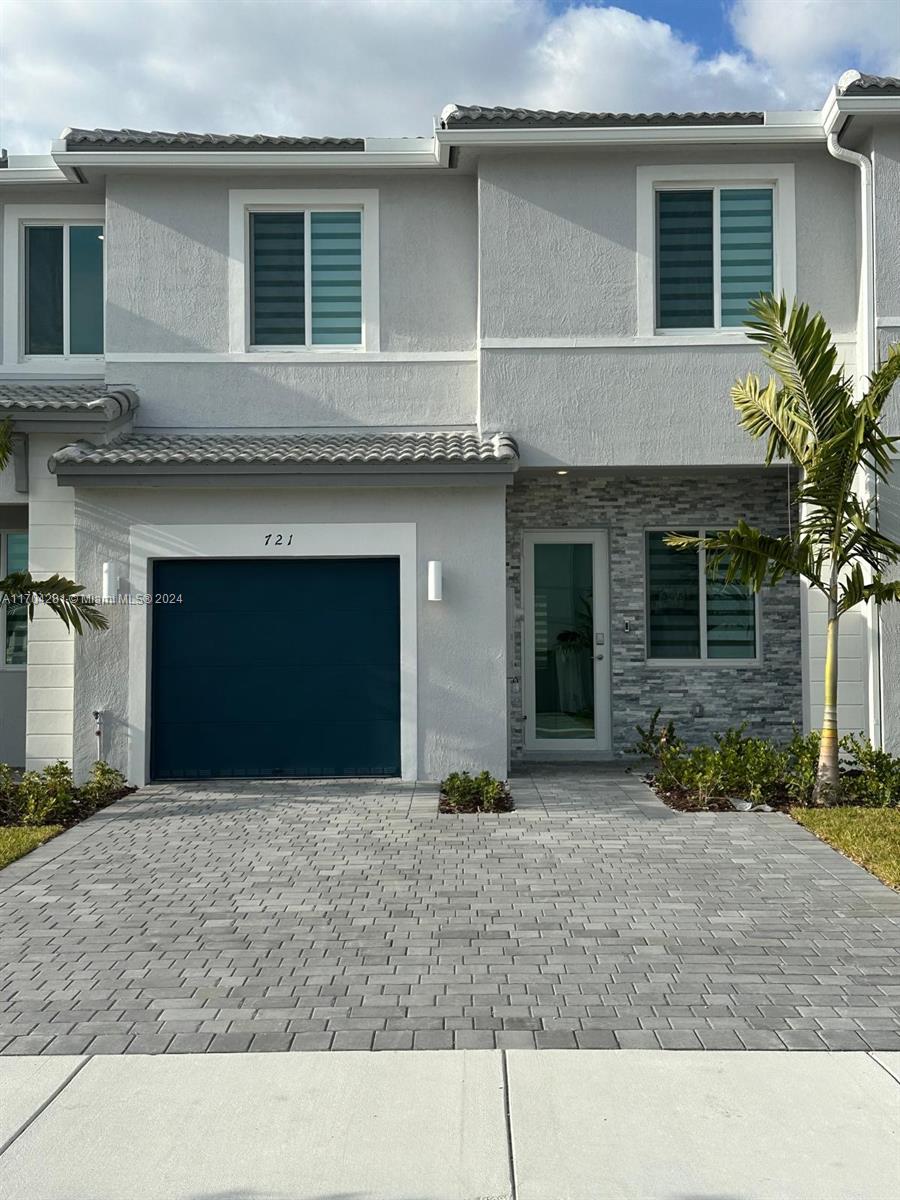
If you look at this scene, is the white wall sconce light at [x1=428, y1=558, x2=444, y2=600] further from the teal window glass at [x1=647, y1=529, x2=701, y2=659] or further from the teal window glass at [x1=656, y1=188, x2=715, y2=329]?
the teal window glass at [x1=656, y1=188, x2=715, y2=329]

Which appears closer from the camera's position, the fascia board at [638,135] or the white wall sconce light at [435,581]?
the white wall sconce light at [435,581]

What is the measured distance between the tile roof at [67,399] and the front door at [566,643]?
198 inches

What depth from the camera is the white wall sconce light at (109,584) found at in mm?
12117

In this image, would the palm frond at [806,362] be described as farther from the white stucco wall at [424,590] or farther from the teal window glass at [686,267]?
the white stucco wall at [424,590]

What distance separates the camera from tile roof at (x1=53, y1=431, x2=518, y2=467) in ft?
38.7

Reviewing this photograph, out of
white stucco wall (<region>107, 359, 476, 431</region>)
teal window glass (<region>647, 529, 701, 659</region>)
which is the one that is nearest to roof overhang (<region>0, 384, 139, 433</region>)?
white stucco wall (<region>107, 359, 476, 431</region>)

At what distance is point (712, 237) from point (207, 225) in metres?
→ 5.74

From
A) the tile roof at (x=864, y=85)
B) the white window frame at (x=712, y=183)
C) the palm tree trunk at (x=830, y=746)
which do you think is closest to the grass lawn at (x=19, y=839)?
the palm tree trunk at (x=830, y=746)

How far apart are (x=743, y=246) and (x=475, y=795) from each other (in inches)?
269

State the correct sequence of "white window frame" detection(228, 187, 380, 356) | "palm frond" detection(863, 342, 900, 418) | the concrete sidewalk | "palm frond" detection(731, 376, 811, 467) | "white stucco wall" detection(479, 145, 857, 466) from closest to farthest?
the concrete sidewalk < "palm frond" detection(863, 342, 900, 418) < "palm frond" detection(731, 376, 811, 467) < "white stucco wall" detection(479, 145, 857, 466) < "white window frame" detection(228, 187, 380, 356)

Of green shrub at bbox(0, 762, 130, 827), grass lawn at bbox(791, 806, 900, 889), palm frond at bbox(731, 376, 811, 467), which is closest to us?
grass lawn at bbox(791, 806, 900, 889)

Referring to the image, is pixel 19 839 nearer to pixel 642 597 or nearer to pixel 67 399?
pixel 67 399

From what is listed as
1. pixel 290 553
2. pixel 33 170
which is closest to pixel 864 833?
pixel 290 553

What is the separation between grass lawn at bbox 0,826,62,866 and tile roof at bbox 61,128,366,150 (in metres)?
7.63
